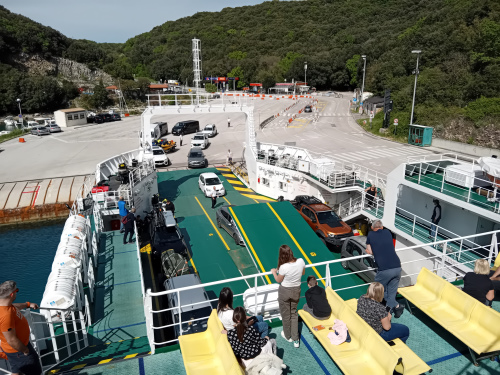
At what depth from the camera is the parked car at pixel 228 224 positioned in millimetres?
16906

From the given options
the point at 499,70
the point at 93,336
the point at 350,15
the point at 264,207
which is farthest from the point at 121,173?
the point at 350,15

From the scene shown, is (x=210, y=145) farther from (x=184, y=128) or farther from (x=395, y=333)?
(x=395, y=333)

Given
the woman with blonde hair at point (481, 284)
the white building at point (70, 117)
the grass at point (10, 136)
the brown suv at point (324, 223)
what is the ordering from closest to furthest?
the woman with blonde hair at point (481, 284)
the brown suv at point (324, 223)
the grass at point (10, 136)
the white building at point (70, 117)

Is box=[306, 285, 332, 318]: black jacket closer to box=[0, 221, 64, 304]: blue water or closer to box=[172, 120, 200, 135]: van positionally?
box=[0, 221, 64, 304]: blue water

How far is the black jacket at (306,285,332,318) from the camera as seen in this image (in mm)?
6082

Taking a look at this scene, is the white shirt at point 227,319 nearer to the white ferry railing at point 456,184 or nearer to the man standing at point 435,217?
the white ferry railing at point 456,184

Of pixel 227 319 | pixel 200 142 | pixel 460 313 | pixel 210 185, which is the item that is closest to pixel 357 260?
pixel 460 313

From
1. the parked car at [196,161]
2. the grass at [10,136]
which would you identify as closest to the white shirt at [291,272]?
the parked car at [196,161]

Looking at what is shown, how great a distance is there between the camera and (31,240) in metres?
24.2

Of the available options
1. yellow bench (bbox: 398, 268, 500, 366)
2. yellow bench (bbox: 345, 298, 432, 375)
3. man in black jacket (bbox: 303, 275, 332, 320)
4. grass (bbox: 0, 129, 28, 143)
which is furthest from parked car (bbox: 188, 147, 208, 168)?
grass (bbox: 0, 129, 28, 143)

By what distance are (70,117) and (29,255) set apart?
4469 centimetres

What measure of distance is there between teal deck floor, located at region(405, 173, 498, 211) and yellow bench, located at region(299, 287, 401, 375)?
8429 millimetres

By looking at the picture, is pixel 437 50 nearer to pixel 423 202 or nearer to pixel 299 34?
pixel 423 202

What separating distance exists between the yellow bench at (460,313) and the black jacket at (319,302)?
1.76 m
